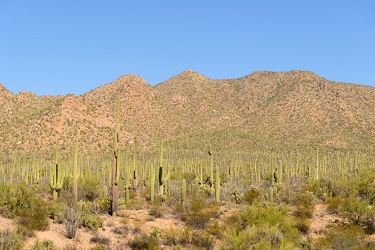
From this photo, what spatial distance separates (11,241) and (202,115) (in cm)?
7962

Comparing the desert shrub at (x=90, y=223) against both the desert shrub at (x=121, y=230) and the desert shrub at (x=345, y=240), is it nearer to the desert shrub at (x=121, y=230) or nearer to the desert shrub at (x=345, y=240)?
the desert shrub at (x=121, y=230)

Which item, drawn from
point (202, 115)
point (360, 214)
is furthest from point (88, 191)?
point (202, 115)

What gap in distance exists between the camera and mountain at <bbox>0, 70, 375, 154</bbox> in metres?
56.9

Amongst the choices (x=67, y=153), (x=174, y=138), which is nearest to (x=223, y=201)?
(x=67, y=153)

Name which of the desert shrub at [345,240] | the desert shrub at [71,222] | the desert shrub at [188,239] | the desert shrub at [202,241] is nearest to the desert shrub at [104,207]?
the desert shrub at [71,222]

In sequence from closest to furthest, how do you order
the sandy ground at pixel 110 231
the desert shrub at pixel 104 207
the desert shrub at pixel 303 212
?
the sandy ground at pixel 110 231 → the desert shrub at pixel 303 212 → the desert shrub at pixel 104 207

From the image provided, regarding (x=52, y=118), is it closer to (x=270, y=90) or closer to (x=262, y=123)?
(x=262, y=123)

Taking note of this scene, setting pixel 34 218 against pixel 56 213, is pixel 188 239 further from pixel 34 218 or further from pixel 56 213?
pixel 34 218

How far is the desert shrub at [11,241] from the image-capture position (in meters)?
9.26

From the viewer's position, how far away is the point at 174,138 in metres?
76.4

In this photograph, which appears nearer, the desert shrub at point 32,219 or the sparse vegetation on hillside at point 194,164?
the desert shrub at point 32,219

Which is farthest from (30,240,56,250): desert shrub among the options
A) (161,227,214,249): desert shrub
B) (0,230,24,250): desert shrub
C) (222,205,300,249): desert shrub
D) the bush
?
(222,205,300,249): desert shrub

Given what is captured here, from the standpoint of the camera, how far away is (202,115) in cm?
8862

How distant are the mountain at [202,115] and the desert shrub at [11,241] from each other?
43.0 metres
